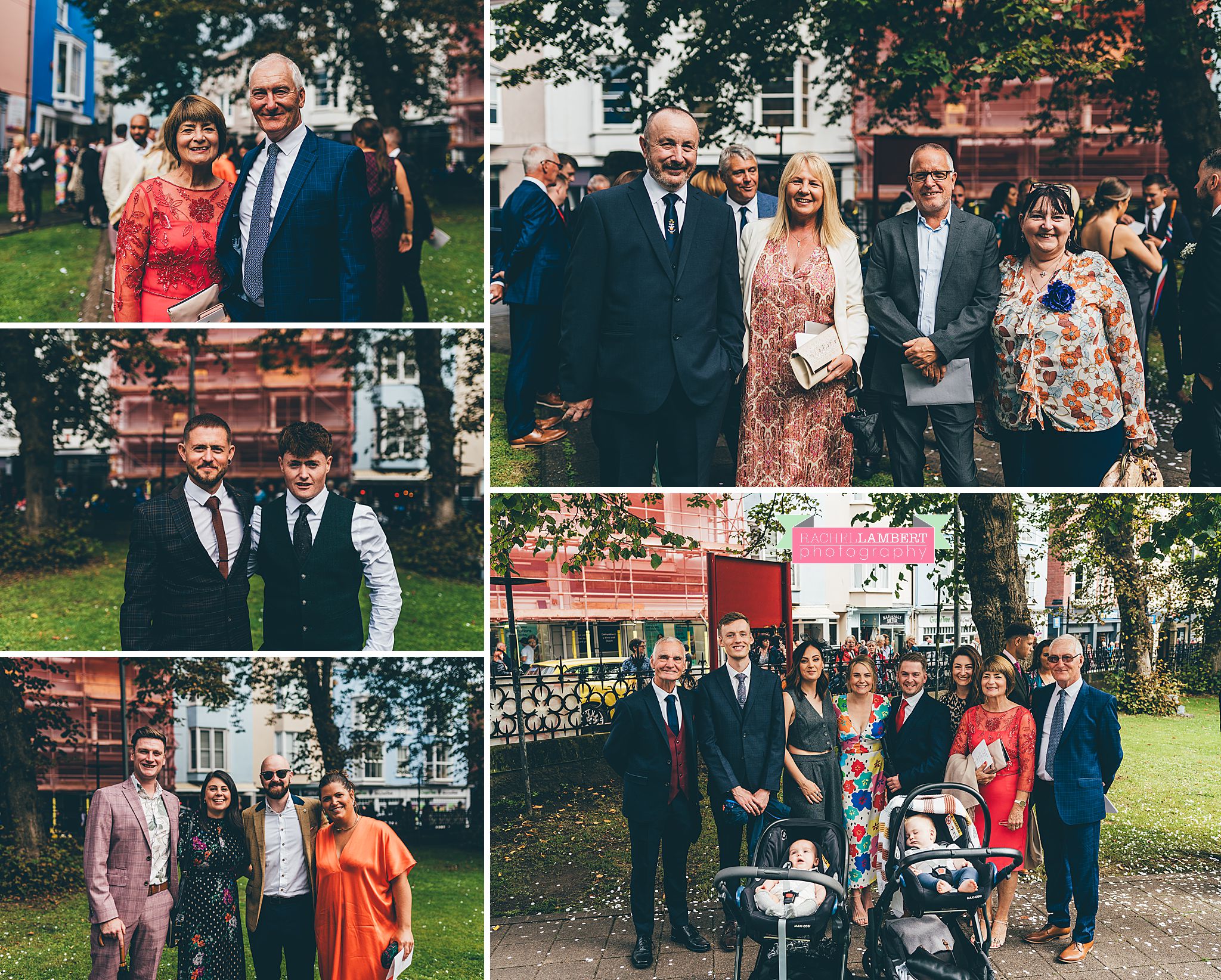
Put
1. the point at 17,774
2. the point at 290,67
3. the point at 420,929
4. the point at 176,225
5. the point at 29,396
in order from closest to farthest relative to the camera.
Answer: the point at 290,67, the point at 176,225, the point at 420,929, the point at 17,774, the point at 29,396

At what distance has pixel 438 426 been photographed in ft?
24.0

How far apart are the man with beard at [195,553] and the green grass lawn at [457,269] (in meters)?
2.84

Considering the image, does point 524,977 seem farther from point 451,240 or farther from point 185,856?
point 451,240

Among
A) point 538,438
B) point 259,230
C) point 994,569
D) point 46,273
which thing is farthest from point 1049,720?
point 46,273

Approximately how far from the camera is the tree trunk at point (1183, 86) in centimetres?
732

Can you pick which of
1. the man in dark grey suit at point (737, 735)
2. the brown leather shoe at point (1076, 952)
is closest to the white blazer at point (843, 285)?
the man in dark grey suit at point (737, 735)

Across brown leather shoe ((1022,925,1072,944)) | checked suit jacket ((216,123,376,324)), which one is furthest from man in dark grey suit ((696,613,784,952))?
checked suit jacket ((216,123,376,324))

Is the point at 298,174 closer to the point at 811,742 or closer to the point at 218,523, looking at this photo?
the point at 218,523

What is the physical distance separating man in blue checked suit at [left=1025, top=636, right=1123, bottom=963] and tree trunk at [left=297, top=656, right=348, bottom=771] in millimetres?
3513

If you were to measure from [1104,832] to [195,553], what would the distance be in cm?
458

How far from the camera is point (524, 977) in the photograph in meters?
5.54

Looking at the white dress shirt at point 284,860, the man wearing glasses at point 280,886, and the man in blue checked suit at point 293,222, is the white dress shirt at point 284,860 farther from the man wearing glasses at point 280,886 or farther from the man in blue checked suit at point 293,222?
the man in blue checked suit at point 293,222

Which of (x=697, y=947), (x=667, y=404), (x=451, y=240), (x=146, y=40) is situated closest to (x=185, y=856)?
(x=697, y=947)

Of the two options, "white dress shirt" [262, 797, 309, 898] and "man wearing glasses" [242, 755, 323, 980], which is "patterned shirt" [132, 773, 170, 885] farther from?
"white dress shirt" [262, 797, 309, 898]
